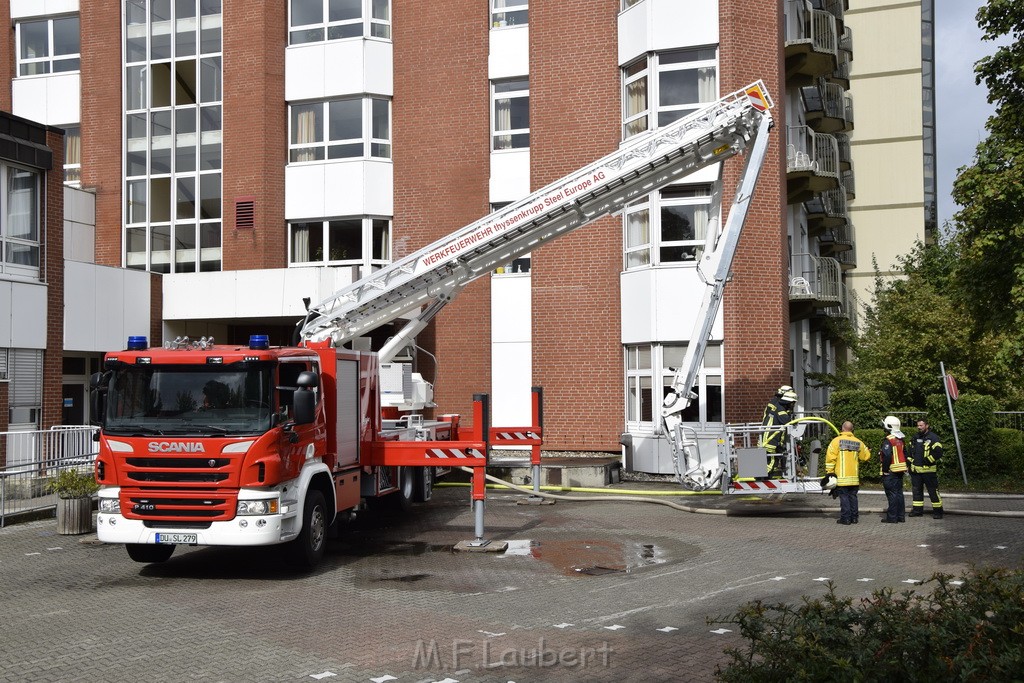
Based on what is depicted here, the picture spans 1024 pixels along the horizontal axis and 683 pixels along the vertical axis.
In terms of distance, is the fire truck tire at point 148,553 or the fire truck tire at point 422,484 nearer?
the fire truck tire at point 148,553

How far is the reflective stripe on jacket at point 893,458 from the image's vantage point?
14.5 m

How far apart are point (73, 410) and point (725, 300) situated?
15363 mm

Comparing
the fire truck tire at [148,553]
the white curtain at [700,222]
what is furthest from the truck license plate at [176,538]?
the white curtain at [700,222]

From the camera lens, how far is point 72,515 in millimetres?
14070

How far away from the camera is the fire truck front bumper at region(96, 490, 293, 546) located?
1041 cm

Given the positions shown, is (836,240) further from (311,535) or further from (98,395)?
(98,395)

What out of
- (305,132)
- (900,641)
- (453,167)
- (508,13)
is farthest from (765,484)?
(305,132)

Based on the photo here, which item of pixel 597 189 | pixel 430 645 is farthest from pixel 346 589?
pixel 597 189

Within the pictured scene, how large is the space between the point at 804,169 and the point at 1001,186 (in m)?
13.6

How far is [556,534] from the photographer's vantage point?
13875 millimetres

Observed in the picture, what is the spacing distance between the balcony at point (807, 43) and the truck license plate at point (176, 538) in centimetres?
1826

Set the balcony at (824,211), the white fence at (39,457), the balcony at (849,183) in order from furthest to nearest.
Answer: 1. the balcony at (849,183)
2. the balcony at (824,211)
3. the white fence at (39,457)

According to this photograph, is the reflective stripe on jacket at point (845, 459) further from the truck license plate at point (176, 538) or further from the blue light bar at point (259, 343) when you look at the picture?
the truck license plate at point (176, 538)

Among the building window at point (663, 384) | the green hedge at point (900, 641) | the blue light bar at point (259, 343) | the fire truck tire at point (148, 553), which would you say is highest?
the blue light bar at point (259, 343)
